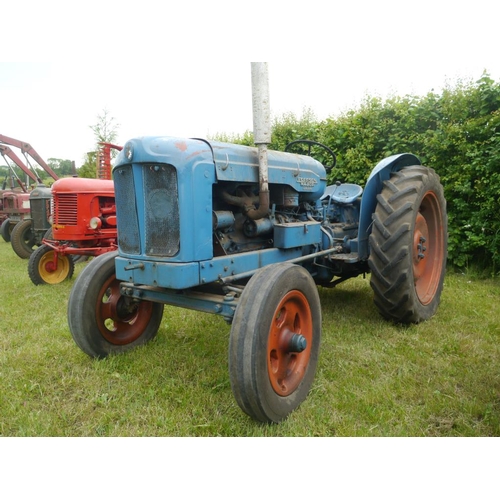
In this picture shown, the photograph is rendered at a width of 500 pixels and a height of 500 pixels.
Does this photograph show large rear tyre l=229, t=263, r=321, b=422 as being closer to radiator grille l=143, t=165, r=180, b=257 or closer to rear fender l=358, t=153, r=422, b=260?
radiator grille l=143, t=165, r=180, b=257

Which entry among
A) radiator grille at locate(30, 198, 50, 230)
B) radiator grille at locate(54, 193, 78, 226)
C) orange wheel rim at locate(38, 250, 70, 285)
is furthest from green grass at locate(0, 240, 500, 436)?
radiator grille at locate(30, 198, 50, 230)

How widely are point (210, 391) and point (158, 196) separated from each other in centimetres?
118

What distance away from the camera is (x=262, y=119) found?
2387mm

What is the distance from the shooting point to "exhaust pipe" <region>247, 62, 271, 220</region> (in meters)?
2.32

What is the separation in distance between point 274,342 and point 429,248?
8.41 ft

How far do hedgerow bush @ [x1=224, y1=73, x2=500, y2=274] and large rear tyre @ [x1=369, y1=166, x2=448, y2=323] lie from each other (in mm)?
1702

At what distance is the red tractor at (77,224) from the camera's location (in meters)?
5.26

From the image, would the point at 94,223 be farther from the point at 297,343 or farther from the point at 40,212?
the point at 297,343

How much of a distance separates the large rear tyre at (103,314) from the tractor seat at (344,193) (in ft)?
7.48

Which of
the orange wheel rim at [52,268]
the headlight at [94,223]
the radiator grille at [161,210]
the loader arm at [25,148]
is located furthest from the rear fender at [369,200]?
the loader arm at [25,148]

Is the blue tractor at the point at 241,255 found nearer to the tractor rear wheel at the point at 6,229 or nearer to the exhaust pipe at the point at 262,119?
the exhaust pipe at the point at 262,119

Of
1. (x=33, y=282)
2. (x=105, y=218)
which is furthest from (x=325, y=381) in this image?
(x=33, y=282)

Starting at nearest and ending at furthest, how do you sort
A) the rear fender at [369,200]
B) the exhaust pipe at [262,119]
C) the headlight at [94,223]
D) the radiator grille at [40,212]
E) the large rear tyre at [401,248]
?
1. the exhaust pipe at [262,119]
2. the large rear tyre at [401,248]
3. the rear fender at [369,200]
4. the headlight at [94,223]
5. the radiator grille at [40,212]

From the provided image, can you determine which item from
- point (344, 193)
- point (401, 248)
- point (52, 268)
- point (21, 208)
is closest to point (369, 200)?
point (401, 248)
